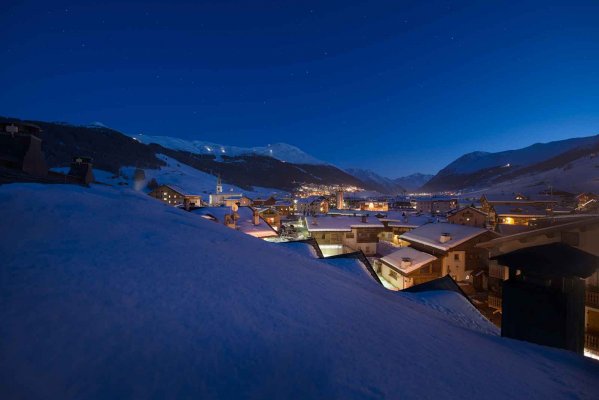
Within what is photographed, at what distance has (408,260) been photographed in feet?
78.8

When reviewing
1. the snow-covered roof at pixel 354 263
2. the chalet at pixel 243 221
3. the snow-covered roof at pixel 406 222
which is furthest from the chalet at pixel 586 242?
the snow-covered roof at pixel 406 222

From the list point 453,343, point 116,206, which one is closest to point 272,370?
point 453,343

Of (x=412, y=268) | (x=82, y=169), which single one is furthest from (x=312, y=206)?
(x=82, y=169)

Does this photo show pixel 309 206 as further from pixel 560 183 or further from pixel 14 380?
pixel 560 183

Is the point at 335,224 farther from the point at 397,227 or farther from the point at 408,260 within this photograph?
the point at 397,227

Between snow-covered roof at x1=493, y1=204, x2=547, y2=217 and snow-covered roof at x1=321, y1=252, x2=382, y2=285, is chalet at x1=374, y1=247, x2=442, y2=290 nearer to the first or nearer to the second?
snow-covered roof at x1=321, y1=252, x2=382, y2=285

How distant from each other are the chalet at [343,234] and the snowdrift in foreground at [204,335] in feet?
91.4

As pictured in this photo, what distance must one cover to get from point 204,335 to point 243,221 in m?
25.6

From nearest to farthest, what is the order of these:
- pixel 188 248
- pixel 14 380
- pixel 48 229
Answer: pixel 14 380
pixel 48 229
pixel 188 248

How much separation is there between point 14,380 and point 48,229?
127 inches

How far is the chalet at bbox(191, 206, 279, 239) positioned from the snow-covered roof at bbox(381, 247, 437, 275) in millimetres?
10914

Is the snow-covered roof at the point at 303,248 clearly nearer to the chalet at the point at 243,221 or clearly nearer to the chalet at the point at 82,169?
the chalet at the point at 82,169

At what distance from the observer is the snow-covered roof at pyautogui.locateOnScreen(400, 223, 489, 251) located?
80.8 feet

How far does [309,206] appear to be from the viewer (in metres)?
79.7
